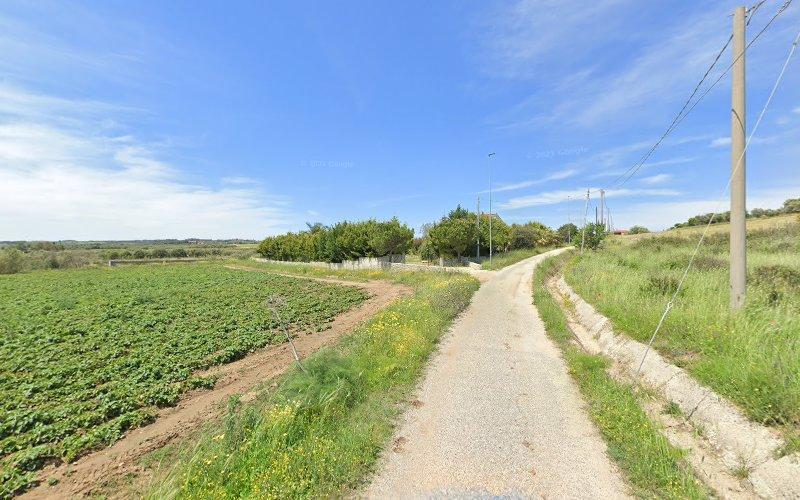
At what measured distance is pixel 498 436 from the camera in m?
4.93

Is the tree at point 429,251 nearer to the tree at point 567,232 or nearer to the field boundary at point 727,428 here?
the field boundary at point 727,428

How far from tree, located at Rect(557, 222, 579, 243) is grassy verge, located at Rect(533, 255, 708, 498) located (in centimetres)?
7636

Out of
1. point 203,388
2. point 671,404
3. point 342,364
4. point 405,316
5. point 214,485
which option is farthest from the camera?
point 405,316

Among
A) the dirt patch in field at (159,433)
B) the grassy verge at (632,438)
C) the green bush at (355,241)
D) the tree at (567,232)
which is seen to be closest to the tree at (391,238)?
the green bush at (355,241)

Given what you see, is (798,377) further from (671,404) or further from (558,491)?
(558,491)

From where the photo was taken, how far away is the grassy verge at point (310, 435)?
156 inches

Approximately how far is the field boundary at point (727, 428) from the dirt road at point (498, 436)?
1.35m

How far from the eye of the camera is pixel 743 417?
415cm

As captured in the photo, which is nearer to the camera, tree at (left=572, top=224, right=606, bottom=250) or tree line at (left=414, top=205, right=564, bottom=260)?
tree line at (left=414, top=205, right=564, bottom=260)

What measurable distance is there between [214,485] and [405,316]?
7.80 metres

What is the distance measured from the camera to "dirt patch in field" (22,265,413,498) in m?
5.11

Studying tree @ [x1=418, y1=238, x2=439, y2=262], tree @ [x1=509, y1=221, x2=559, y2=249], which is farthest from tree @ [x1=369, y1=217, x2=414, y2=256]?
tree @ [x1=509, y1=221, x2=559, y2=249]

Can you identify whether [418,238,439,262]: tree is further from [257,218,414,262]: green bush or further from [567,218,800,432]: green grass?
[567,218,800,432]: green grass

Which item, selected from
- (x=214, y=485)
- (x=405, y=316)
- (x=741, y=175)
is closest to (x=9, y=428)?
(x=214, y=485)
